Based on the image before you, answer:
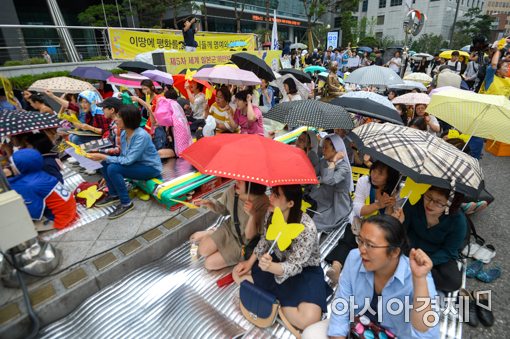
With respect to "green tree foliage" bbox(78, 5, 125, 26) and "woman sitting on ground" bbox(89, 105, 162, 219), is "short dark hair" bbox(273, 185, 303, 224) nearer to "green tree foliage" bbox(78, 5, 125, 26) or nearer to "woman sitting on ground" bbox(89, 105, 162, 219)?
"woman sitting on ground" bbox(89, 105, 162, 219)

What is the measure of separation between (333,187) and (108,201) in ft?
11.4

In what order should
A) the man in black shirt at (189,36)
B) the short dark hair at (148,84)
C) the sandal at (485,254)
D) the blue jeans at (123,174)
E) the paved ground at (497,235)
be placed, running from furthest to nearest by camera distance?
the man in black shirt at (189,36)
the short dark hair at (148,84)
the blue jeans at (123,174)
the sandal at (485,254)
the paved ground at (497,235)

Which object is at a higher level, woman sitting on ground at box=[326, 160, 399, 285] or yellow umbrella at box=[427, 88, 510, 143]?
yellow umbrella at box=[427, 88, 510, 143]

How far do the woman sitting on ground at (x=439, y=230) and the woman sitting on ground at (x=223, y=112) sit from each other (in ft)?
11.8

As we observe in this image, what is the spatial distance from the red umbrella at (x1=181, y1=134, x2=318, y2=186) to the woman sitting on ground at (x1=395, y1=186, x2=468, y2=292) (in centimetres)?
106

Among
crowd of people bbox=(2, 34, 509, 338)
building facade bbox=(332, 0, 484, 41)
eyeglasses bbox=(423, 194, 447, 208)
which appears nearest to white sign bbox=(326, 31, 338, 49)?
crowd of people bbox=(2, 34, 509, 338)

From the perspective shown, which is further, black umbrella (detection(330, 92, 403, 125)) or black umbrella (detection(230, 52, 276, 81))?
black umbrella (detection(230, 52, 276, 81))

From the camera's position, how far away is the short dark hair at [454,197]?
232 centimetres

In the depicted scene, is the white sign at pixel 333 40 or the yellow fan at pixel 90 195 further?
the white sign at pixel 333 40

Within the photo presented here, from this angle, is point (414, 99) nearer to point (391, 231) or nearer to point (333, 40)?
point (391, 231)

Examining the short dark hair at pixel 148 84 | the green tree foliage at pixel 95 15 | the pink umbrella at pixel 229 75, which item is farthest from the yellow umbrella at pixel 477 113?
the green tree foliage at pixel 95 15

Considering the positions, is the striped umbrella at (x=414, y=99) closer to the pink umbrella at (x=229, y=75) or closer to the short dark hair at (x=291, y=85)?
the short dark hair at (x=291, y=85)

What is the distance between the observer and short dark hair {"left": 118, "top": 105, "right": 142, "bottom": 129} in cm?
386

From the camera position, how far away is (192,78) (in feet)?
20.0
